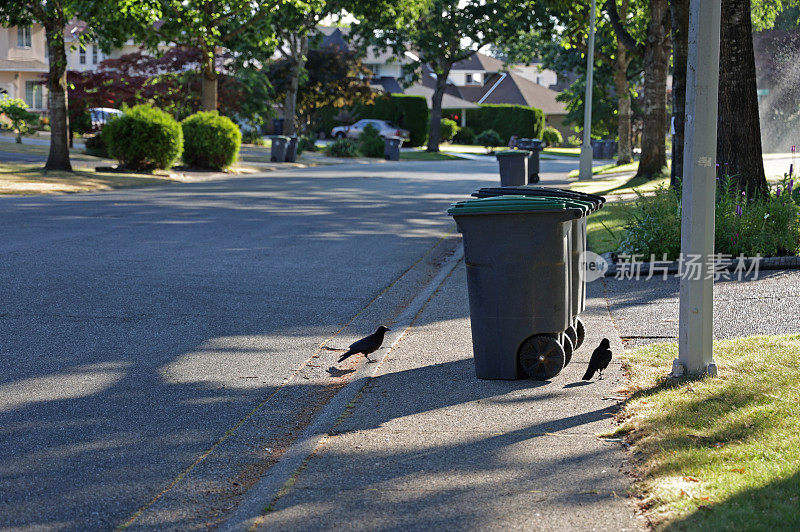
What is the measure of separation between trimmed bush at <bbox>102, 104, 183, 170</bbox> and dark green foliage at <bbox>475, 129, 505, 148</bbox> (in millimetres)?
39908

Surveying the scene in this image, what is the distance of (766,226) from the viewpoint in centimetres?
1146

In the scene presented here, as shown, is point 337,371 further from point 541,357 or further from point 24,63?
point 24,63

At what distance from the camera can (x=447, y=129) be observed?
2751 inches

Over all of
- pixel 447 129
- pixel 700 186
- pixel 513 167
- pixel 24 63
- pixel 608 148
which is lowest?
pixel 700 186

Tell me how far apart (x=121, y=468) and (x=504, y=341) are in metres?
2.75

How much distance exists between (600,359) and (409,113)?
2376 inches

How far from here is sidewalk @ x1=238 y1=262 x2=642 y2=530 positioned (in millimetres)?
4250

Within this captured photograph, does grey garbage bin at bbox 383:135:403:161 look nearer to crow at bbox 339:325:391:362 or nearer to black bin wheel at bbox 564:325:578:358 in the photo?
crow at bbox 339:325:391:362

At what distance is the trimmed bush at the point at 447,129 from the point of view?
6969 centimetres

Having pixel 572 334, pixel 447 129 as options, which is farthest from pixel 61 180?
pixel 447 129

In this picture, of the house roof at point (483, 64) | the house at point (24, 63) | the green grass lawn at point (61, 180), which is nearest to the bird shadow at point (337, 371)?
the green grass lawn at point (61, 180)

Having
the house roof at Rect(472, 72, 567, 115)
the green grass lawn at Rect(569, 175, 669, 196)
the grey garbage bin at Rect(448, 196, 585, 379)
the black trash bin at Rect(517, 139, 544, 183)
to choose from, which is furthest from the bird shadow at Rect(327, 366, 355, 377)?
the house roof at Rect(472, 72, 567, 115)

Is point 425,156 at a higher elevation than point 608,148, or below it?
below

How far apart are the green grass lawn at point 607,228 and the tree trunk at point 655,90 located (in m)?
8.86
